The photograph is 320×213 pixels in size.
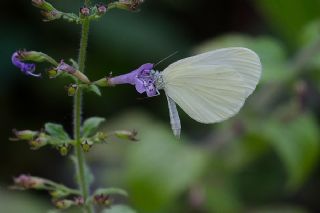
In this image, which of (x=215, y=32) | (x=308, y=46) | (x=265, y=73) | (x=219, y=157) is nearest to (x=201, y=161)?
(x=219, y=157)

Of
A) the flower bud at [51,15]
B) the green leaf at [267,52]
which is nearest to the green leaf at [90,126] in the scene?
the flower bud at [51,15]

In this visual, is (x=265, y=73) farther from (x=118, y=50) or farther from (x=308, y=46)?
(x=118, y=50)

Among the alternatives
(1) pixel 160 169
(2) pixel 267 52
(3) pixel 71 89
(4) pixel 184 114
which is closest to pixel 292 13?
(2) pixel 267 52

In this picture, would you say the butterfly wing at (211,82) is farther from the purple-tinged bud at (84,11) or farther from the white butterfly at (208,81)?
the purple-tinged bud at (84,11)

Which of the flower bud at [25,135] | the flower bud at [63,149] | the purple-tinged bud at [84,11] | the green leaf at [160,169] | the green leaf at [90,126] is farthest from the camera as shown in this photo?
the green leaf at [160,169]

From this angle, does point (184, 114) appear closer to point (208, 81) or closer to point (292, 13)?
point (292, 13)

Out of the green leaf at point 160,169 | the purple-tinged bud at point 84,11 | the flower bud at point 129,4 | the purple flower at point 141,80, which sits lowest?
the purple flower at point 141,80
